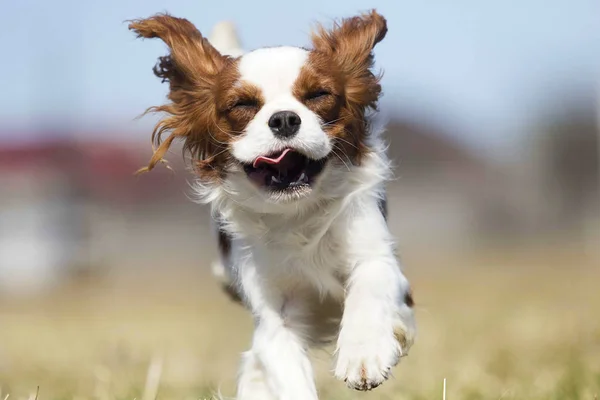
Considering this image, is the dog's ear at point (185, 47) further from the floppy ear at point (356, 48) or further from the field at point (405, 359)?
the field at point (405, 359)

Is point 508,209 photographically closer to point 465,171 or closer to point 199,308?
point 465,171

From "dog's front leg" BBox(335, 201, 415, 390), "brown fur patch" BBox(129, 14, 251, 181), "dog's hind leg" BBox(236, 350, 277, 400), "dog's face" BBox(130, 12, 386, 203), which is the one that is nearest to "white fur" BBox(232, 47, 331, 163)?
"dog's face" BBox(130, 12, 386, 203)

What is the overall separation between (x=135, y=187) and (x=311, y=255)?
58.7 feet

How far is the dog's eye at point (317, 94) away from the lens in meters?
3.16

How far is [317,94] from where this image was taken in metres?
3.19

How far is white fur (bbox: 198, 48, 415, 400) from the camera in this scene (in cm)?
312

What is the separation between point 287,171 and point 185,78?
683 mm

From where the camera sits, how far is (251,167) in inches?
124

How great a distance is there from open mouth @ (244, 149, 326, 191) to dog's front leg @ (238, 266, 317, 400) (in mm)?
410

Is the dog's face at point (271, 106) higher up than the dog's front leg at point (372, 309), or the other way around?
the dog's face at point (271, 106)

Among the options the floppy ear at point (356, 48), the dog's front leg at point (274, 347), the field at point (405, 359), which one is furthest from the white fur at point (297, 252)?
the field at point (405, 359)

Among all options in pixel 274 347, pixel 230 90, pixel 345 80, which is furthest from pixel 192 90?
pixel 274 347

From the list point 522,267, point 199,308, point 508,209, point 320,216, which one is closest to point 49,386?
point 320,216

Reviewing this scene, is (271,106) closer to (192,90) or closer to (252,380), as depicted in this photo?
(192,90)
